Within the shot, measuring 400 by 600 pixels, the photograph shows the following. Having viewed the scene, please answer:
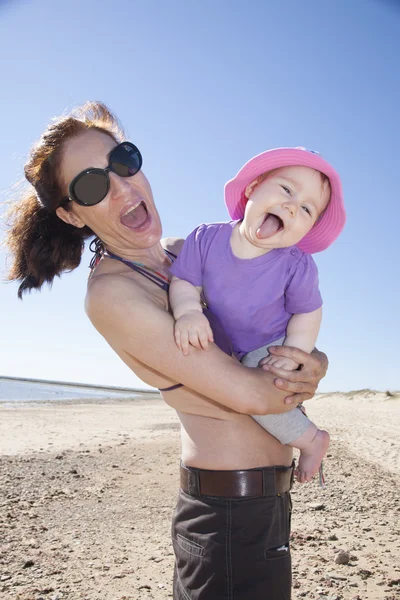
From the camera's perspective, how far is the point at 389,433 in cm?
1612

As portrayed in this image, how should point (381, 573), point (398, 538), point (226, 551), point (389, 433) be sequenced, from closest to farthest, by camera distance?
point (226, 551) → point (381, 573) → point (398, 538) → point (389, 433)

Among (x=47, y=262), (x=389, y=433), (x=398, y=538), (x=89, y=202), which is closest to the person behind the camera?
(x=89, y=202)

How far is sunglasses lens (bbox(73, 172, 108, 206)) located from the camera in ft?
9.80

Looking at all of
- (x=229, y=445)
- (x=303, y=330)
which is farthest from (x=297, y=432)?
(x=303, y=330)

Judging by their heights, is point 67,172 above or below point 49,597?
above

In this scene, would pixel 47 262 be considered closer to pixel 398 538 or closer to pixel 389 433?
pixel 398 538

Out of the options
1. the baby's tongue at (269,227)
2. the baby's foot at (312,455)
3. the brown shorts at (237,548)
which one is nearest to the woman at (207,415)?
the brown shorts at (237,548)

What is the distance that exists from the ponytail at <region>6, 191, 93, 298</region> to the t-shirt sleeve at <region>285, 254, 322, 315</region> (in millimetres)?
1486

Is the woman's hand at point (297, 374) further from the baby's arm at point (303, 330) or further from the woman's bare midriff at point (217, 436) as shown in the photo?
the woman's bare midriff at point (217, 436)

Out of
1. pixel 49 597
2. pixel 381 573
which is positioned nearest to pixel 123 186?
pixel 49 597

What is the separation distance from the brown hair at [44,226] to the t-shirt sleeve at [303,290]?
141 centimetres

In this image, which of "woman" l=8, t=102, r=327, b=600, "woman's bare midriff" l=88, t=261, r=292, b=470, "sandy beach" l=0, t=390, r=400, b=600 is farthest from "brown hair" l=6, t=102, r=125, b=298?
"sandy beach" l=0, t=390, r=400, b=600

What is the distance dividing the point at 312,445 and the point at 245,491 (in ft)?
1.76

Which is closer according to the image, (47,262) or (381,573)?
(47,262)
